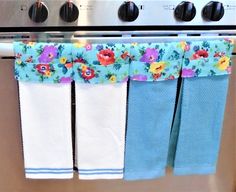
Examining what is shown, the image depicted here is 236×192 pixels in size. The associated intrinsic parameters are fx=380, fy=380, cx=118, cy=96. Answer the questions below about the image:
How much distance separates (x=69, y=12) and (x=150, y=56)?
0.20 m

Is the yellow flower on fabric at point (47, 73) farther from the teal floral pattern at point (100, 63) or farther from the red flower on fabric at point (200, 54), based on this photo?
the red flower on fabric at point (200, 54)

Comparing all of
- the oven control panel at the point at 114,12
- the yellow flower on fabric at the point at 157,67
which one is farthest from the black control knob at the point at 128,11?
the yellow flower on fabric at the point at 157,67

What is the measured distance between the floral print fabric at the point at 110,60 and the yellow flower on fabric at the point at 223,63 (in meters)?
0.02

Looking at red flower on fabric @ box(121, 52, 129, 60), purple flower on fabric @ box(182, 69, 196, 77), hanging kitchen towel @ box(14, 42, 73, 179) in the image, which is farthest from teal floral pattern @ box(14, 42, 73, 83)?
purple flower on fabric @ box(182, 69, 196, 77)

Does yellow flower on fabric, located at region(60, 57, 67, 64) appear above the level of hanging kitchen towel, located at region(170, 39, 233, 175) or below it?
above

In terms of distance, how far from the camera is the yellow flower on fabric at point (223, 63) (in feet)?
2.81

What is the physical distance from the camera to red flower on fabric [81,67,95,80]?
2.67 feet

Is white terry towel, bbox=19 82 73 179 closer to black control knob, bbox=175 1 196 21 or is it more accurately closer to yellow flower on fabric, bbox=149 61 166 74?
yellow flower on fabric, bbox=149 61 166 74

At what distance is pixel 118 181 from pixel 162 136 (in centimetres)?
18

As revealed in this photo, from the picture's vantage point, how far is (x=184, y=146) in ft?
3.03

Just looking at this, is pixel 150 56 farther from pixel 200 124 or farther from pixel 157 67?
pixel 200 124

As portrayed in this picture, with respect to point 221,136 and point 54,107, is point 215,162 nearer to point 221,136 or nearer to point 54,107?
point 221,136

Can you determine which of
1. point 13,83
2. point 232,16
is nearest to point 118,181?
point 13,83

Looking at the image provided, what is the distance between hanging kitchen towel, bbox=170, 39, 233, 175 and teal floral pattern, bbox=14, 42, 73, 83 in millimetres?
262
